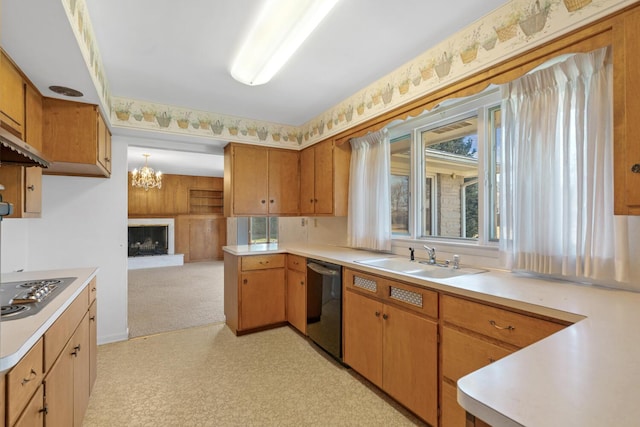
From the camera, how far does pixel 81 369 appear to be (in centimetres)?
179

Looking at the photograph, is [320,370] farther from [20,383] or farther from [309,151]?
[309,151]

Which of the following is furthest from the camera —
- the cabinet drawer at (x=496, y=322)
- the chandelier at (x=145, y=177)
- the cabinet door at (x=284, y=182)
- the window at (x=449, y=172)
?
the chandelier at (x=145, y=177)

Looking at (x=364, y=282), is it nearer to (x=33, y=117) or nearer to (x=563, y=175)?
(x=563, y=175)

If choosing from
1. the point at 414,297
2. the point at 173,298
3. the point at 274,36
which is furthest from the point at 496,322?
the point at 173,298

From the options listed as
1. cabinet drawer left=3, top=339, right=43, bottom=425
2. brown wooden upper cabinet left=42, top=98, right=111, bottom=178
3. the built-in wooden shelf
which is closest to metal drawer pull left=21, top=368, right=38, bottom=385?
cabinet drawer left=3, top=339, right=43, bottom=425

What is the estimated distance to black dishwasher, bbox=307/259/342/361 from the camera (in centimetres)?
251

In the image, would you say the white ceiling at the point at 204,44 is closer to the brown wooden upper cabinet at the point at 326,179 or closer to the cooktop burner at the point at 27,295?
the brown wooden upper cabinet at the point at 326,179

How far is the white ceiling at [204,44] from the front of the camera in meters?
1.53

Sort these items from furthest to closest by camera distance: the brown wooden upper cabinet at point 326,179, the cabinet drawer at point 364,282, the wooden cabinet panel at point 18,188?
the brown wooden upper cabinet at point 326,179, the cabinet drawer at point 364,282, the wooden cabinet panel at point 18,188

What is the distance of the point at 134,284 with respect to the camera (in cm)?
570

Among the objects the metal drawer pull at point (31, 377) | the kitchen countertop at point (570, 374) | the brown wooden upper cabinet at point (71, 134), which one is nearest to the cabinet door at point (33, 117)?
the brown wooden upper cabinet at point (71, 134)

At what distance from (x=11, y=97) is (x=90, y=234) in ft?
5.43

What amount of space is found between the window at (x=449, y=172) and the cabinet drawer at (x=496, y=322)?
2.67 feet

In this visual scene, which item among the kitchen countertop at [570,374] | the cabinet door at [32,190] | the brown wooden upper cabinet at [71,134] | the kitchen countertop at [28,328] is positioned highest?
the brown wooden upper cabinet at [71,134]
